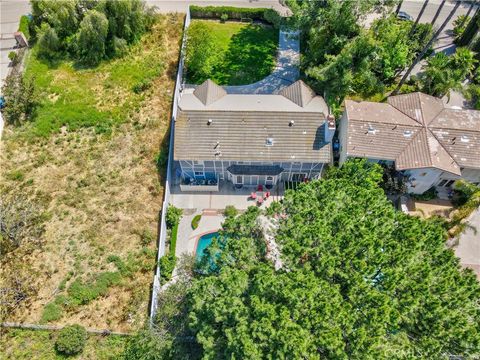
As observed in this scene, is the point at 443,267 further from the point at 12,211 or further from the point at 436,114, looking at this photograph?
the point at 12,211

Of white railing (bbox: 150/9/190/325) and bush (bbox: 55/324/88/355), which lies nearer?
bush (bbox: 55/324/88/355)

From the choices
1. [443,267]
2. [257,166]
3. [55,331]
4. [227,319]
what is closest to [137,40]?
[257,166]

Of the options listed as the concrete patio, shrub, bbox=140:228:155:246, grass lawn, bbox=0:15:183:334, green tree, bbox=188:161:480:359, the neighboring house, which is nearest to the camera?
Answer: green tree, bbox=188:161:480:359

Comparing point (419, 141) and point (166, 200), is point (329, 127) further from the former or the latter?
point (166, 200)

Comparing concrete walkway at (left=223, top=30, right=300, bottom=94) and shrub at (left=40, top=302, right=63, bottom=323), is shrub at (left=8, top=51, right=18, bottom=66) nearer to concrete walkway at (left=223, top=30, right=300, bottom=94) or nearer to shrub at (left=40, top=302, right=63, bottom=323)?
concrete walkway at (left=223, top=30, right=300, bottom=94)

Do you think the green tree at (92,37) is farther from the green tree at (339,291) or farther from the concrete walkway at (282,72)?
the green tree at (339,291)

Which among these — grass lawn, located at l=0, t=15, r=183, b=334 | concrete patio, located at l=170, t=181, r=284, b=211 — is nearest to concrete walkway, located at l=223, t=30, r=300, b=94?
grass lawn, located at l=0, t=15, r=183, b=334

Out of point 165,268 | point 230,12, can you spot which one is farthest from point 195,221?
point 230,12
